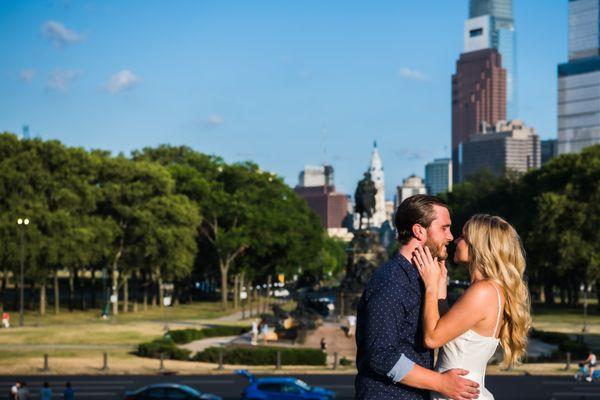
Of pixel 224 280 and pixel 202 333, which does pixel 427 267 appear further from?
pixel 224 280

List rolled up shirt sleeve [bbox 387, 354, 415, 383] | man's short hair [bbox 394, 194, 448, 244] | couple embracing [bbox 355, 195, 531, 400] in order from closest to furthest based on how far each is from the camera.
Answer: rolled up shirt sleeve [bbox 387, 354, 415, 383]
couple embracing [bbox 355, 195, 531, 400]
man's short hair [bbox 394, 194, 448, 244]

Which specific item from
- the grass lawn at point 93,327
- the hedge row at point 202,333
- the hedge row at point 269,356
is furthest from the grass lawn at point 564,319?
the grass lawn at point 93,327

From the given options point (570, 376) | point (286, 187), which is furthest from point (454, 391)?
point (286, 187)

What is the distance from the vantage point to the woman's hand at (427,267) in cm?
657

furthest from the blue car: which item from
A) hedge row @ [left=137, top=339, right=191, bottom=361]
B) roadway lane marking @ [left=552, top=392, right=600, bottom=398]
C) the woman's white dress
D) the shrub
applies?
the woman's white dress

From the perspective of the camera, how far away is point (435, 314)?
6582mm

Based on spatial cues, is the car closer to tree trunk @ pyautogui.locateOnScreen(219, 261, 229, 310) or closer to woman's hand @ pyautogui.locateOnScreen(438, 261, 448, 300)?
woman's hand @ pyautogui.locateOnScreen(438, 261, 448, 300)

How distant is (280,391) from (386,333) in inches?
1015

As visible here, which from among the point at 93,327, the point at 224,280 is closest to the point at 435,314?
the point at 93,327

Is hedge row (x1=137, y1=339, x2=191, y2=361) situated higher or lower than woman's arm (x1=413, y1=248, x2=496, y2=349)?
lower

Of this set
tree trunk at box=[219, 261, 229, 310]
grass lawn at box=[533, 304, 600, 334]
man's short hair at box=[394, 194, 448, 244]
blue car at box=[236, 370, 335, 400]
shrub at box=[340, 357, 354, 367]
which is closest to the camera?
man's short hair at box=[394, 194, 448, 244]

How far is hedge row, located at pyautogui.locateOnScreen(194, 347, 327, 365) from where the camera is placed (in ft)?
151

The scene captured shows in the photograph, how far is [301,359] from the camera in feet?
152

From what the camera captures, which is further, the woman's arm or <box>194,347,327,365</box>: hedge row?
<box>194,347,327,365</box>: hedge row
